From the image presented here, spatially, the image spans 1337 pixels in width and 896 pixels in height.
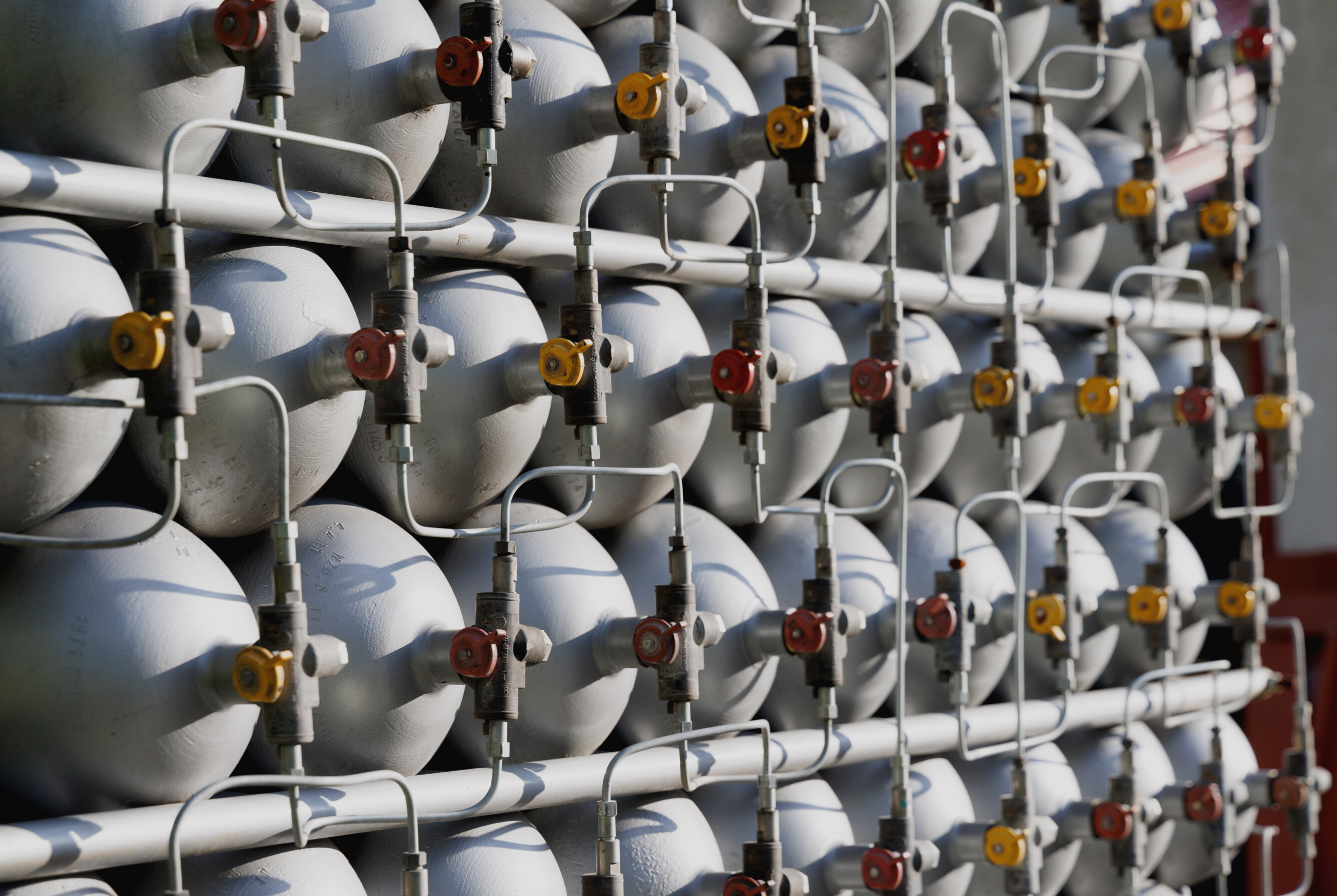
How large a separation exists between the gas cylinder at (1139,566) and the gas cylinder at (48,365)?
163 centimetres

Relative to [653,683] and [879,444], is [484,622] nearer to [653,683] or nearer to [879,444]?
[653,683]

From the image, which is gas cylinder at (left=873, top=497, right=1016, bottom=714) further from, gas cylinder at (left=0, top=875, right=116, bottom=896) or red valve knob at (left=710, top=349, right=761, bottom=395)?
gas cylinder at (left=0, top=875, right=116, bottom=896)

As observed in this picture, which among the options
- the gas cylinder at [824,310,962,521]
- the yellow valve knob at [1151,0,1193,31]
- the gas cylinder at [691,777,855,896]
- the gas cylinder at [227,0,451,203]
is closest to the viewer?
the gas cylinder at [227,0,451,203]

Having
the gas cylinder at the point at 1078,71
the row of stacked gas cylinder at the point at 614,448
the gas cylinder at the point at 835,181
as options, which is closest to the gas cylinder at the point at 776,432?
the row of stacked gas cylinder at the point at 614,448

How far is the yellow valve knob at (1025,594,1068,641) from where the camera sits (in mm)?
2049

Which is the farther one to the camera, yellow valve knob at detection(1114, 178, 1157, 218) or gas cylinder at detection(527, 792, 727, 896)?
yellow valve knob at detection(1114, 178, 1157, 218)

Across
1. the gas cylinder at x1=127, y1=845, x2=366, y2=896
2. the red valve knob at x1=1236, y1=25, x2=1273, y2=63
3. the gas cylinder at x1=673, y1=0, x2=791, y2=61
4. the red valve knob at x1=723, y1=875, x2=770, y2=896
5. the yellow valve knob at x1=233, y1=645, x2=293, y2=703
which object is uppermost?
the red valve knob at x1=1236, y1=25, x2=1273, y2=63

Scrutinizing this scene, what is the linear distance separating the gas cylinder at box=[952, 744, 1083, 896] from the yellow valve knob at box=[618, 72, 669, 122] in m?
1.09

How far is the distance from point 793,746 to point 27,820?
885 millimetres

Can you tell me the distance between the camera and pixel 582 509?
5.01 feet

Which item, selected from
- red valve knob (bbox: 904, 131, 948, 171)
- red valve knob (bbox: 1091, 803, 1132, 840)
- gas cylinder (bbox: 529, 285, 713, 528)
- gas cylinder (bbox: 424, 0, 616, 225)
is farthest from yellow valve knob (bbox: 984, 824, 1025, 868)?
gas cylinder (bbox: 424, 0, 616, 225)

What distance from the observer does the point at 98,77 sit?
48.6 inches

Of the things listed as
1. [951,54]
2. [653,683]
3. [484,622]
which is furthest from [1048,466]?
[484,622]

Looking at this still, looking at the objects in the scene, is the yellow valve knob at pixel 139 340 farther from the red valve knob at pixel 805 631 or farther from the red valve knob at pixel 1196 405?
the red valve knob at pixel 1196 405
